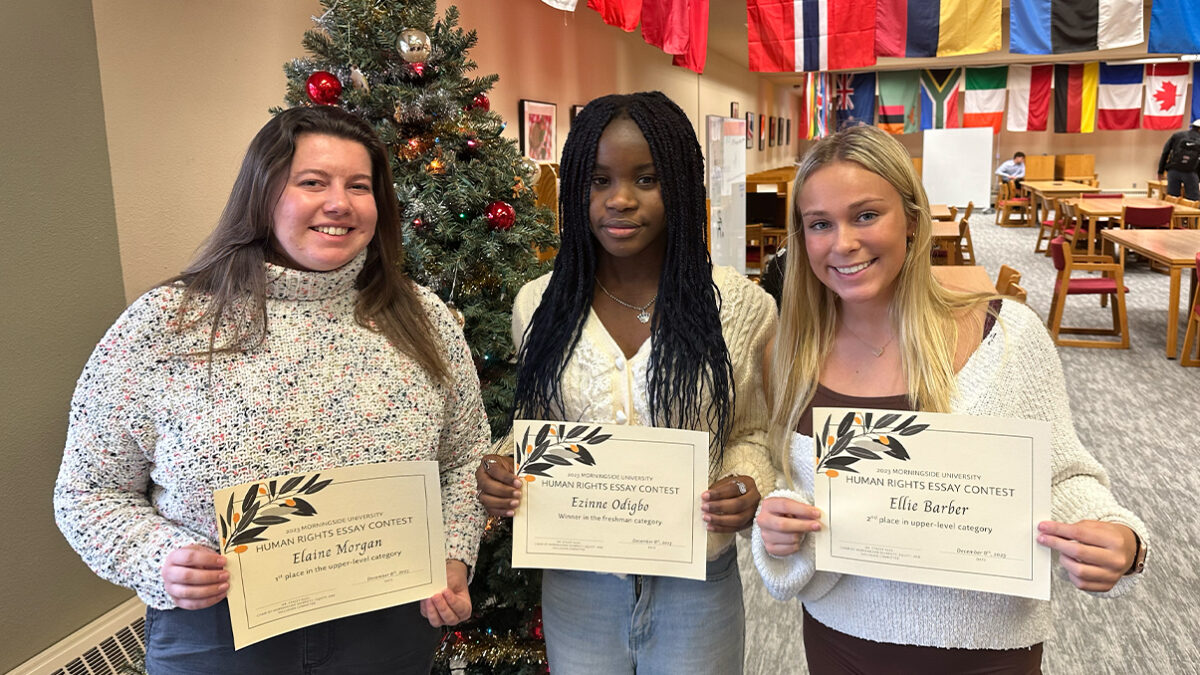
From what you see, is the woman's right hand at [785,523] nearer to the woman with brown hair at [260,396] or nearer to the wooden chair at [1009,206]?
the woman with brown hair at [260,396]

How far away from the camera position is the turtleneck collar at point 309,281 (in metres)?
A: 1.25

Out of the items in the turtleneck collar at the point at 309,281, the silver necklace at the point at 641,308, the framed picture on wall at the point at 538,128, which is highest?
the framed picture on wall at the point at 538,128

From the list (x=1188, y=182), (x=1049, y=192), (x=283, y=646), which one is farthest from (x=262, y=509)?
(x=1188, y=182)

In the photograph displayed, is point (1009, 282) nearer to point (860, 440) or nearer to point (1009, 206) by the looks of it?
point (860, 440)

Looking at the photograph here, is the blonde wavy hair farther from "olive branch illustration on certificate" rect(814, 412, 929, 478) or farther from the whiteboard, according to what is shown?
the whiteboard

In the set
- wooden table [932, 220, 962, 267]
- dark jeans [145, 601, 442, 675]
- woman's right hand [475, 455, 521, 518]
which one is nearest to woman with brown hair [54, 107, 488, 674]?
dark jeans [145, 601, 442, 675]

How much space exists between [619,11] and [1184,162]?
10.6 meters

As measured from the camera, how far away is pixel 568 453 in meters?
1.29

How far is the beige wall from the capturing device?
201 cm

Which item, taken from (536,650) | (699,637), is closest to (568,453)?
(699,637)

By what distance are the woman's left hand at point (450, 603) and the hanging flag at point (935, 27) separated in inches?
228

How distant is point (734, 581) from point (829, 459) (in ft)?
1.15

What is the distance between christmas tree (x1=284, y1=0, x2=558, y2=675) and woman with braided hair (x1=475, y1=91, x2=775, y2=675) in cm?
92

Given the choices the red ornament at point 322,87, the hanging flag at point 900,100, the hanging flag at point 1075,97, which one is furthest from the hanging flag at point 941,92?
the red ornament at point 322,87
